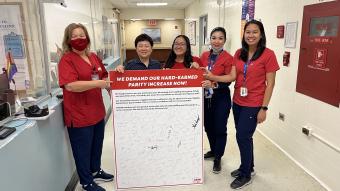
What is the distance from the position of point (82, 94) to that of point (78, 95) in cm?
3

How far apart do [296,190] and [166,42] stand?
10.3 m

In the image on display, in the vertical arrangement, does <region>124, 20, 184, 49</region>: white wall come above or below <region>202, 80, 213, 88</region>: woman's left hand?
above

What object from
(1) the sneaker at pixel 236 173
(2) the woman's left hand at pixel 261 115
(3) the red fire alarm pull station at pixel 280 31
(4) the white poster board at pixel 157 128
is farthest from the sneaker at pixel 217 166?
(3) the red fire alarm pull station at pixel 280 31

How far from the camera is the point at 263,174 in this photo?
2.65 m

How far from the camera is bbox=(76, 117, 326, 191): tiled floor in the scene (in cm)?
241

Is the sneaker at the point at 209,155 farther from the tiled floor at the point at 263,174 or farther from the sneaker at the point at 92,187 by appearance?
the sneaker at the point at 92,187

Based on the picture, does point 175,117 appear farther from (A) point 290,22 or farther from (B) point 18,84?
(A) point 290,22

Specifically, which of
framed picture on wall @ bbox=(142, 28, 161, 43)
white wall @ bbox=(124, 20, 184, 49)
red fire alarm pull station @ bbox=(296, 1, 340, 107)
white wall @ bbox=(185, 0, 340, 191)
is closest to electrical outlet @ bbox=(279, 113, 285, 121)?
white wall @ bbox=(185, 0, 340, 191)

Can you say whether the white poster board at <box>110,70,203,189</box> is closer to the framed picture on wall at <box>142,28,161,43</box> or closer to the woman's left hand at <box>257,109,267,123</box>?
the woman's left hand at <box>257,109,267,123</box>

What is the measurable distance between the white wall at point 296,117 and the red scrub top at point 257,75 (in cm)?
67

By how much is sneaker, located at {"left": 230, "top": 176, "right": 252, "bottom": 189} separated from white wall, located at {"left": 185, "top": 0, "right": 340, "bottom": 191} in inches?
27.5

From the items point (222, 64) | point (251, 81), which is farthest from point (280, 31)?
point (251, 81)

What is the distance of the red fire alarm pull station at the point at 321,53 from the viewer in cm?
222

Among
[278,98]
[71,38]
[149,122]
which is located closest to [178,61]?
[149,122]
